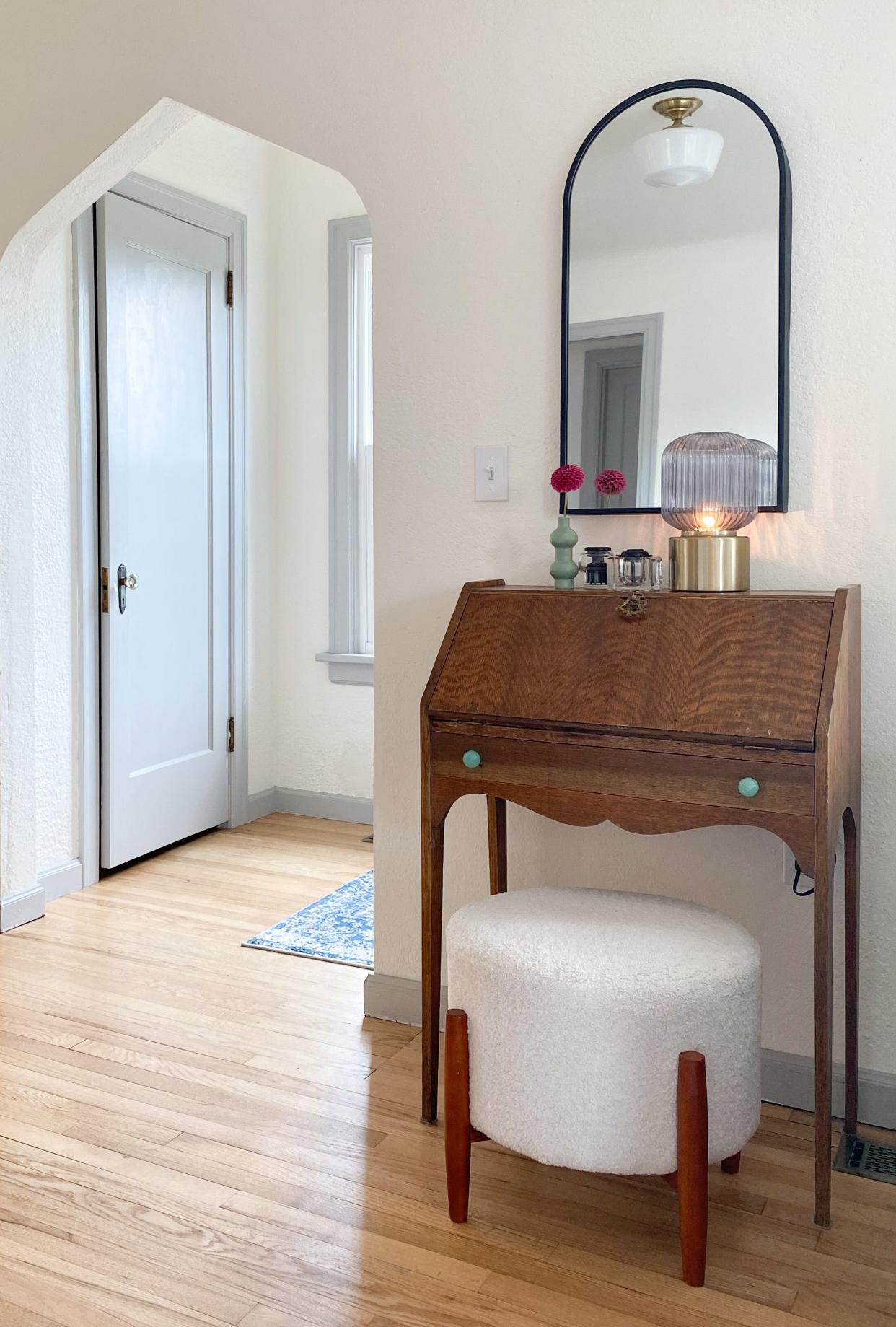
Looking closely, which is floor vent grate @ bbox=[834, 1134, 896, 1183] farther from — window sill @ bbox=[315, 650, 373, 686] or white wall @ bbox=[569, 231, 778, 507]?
window sill @ bbox=[315, 650, 373, 686]

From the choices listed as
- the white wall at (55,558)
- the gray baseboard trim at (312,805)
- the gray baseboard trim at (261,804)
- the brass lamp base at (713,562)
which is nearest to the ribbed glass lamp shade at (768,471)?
the brass lamp base at (713,562)

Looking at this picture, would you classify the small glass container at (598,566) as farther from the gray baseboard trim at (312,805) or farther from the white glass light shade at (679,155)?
the gray baseboard trim at (312,805)

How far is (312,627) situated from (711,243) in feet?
8.49

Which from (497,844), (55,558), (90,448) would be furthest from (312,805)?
(497,844)

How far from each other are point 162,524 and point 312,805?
132cm

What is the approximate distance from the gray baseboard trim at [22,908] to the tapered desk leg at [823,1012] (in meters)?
2.30

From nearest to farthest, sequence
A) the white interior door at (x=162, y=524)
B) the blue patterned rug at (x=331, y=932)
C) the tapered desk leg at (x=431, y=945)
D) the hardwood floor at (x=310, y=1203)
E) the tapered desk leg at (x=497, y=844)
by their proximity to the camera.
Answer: the hardwood floor at (x=310, y=1203) → the tapered desk leg at (x=431, y=945) → the tapered desk leg at (x=497, y=844) → the blue patterned rug at (x=331, y=932) → the white interior door at (x=162, y=524)

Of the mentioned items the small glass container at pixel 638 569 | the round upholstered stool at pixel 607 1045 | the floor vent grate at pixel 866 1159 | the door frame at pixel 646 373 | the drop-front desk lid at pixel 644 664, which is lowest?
the floor vent grate at pixel 866 1159

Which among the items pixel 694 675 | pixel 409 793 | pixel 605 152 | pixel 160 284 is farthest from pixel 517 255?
pixel 160 284

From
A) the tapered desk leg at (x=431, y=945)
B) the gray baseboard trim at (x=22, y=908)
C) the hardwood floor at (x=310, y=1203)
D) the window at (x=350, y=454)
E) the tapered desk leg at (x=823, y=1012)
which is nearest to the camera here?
the hardwood floor at (x=310, y=1203)

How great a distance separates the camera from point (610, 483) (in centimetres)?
232

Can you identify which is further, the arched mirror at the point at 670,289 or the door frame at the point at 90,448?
the door frame at the point at 90,448

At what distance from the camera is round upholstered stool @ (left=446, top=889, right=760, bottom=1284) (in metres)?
1.75

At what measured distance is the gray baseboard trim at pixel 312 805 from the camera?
4.45m
